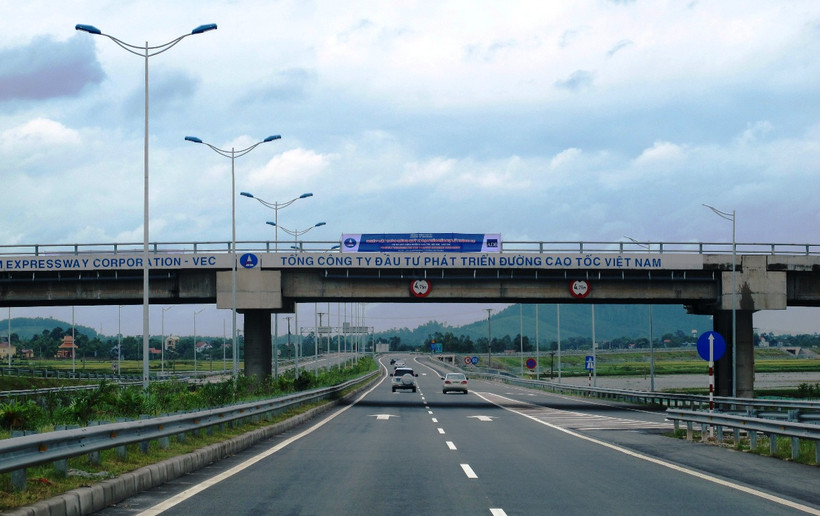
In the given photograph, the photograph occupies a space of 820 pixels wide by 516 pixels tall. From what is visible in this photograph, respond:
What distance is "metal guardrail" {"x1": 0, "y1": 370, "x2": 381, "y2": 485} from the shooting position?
9.44 m

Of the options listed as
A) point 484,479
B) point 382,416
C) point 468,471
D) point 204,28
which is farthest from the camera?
point 382,416

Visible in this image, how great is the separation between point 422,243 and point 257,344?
1009cm

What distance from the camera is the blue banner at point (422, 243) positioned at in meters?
46.4

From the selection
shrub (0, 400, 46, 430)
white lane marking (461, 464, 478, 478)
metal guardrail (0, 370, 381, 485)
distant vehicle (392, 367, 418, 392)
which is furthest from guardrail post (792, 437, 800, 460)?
distant vehicle (392, 367, 418, 392)

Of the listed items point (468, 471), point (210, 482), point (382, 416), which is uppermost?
point (210, 482)

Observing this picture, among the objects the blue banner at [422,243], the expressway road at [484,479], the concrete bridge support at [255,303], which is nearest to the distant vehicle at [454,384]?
the blue banner at [422,243]

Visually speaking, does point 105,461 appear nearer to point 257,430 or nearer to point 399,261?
point 257,430

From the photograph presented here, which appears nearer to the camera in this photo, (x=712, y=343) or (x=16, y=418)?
(x=16, y=418)

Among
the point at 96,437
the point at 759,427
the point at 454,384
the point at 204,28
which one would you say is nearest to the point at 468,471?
the point at 96,437

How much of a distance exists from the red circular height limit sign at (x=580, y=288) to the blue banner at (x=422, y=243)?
4.14 meters

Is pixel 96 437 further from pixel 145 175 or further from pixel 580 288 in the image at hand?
pixel 580 288

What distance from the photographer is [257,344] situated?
47.1m

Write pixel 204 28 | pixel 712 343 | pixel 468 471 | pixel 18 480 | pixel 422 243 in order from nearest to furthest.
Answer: pixel 18 480, pixel 468 471, pixel 712 343, pixel 204 28, pixel 422 243

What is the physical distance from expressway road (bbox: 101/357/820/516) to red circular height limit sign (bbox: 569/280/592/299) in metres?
20.2
